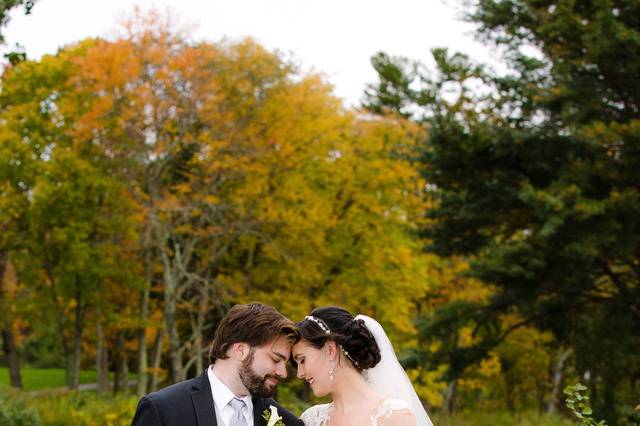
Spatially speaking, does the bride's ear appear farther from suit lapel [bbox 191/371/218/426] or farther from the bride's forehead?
suit lapel [bbox 191/371/218/426]

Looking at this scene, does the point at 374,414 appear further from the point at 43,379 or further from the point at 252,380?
the point at 43,379

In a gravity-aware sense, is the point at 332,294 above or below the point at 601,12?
below

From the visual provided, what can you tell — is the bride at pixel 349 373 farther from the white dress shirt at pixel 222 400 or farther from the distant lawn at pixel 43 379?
the distant lawn at pixel 43 379

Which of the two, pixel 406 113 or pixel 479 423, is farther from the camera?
pixel 406 113

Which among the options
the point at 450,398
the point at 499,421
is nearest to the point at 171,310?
the point at 499,421

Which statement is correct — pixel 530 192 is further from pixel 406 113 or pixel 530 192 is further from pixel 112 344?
pixel 112 344

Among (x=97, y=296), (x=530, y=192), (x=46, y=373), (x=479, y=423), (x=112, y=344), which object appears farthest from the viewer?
(x=46, y=373)

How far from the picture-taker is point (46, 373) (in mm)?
47500

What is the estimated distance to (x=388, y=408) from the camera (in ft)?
15.1

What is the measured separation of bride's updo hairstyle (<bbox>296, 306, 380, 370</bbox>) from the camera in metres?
4.58

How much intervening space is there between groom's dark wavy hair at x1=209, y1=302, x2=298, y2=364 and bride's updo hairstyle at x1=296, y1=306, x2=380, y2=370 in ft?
0.84

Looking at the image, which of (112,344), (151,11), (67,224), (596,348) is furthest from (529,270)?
(112,344)

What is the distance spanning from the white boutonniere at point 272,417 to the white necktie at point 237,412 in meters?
0.12

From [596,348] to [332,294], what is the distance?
9.46 meters
